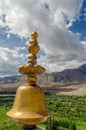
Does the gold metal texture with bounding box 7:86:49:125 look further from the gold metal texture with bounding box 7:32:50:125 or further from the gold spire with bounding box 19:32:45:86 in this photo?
the gold spire with bounding box 19:32:45:86

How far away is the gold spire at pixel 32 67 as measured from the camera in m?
2.88

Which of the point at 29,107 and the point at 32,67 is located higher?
the point at 32,67

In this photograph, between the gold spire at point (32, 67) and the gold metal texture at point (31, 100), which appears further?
the gold spire at point (32, 67)

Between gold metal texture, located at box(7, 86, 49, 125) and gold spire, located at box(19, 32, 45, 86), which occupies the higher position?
gold spire, located at box(19, 32, 45, 86)

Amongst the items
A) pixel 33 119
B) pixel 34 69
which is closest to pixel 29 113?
pixel 33 119

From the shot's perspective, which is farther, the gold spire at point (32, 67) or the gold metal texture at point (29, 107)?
the gold spire at point (32, 67)

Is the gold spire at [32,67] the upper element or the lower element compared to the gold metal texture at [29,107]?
upper

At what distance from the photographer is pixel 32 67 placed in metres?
2.88

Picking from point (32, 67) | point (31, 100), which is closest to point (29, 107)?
→ point (31, 100)

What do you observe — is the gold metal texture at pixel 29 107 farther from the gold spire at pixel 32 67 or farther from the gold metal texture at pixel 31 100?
the gold spire at pixel 32 67

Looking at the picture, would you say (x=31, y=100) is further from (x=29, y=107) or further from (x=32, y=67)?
(x=32, y=67)

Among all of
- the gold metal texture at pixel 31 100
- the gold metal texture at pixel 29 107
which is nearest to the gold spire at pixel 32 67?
the gold metal texture at pixel 31 100

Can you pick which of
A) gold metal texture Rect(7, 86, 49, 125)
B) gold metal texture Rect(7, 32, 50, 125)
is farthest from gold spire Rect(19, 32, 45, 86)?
gold metal texture Rect(7, 86, 49, 125)

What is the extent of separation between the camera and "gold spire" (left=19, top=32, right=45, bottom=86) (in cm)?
288
